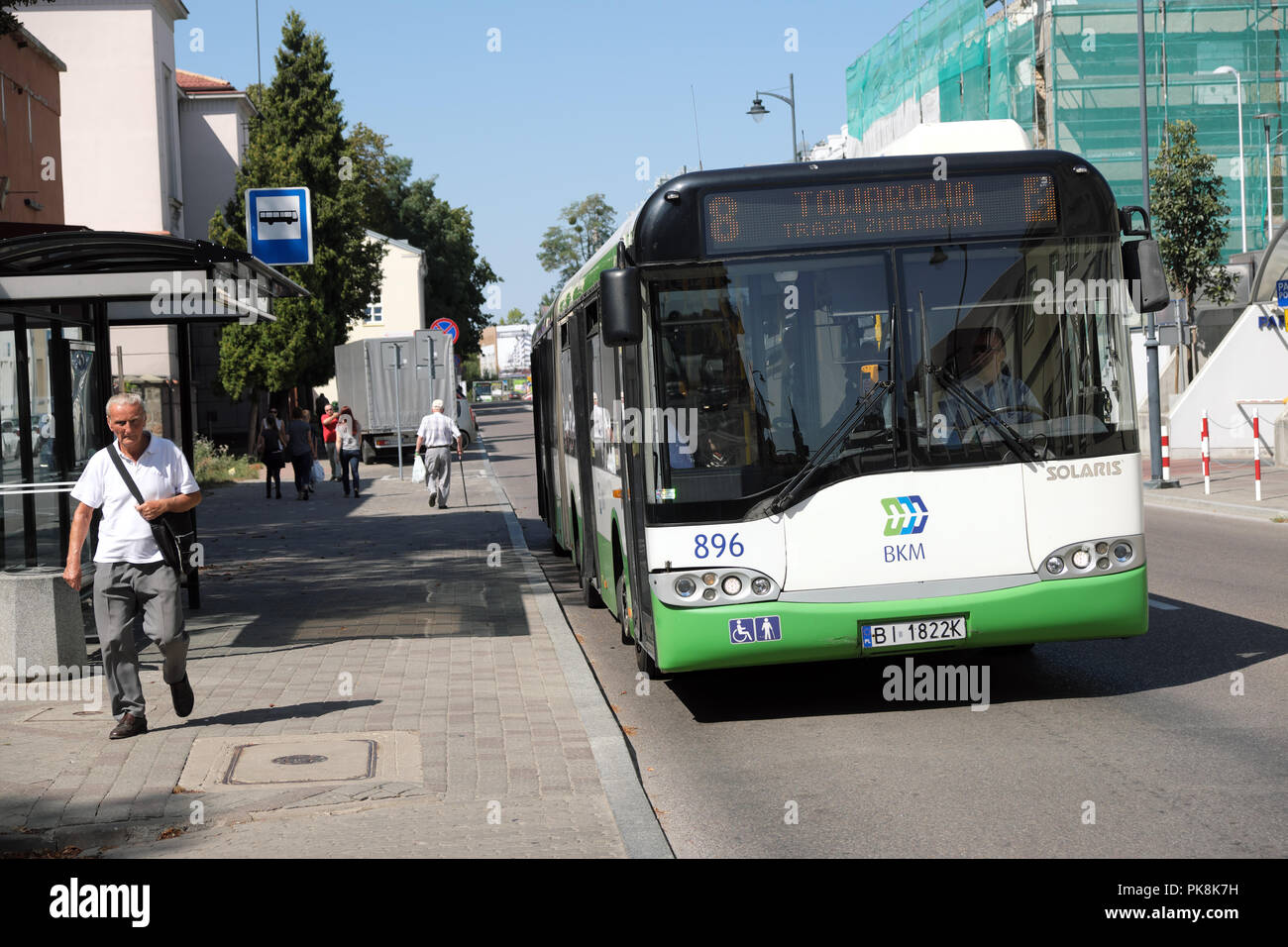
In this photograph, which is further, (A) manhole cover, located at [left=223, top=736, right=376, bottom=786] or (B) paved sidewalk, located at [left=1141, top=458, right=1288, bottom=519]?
(B) paved sidewalk, located at [left=1141, top=458, right=1288, bottom=519]

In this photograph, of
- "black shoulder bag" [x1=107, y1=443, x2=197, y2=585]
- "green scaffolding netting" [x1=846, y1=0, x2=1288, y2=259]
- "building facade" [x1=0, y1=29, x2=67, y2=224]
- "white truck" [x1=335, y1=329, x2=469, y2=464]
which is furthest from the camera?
"green scaffolding netting" [x1=846, y1=0, x2=1288, y2=259]

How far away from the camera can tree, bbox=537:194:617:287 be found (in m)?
125

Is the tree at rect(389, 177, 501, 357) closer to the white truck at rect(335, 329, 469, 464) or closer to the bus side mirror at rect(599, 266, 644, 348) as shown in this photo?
the white truck at rect(335, 329, 469, 464)

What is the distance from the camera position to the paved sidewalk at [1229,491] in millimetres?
19766

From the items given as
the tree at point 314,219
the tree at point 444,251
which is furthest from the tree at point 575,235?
the tree at point 314,219

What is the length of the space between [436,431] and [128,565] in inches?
709

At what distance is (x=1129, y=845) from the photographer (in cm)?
557

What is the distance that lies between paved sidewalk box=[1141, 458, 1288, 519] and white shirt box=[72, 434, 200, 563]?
12.8 metres

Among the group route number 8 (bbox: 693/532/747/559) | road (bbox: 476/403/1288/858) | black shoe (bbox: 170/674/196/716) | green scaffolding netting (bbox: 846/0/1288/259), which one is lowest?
road (bbox: 476/403/1288/858)

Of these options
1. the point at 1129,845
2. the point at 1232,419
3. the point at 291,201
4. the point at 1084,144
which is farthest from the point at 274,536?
the point at 1084,144

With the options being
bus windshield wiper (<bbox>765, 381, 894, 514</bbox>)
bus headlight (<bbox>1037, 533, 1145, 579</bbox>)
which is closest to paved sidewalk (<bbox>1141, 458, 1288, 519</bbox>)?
bus headlight (<bbox>1037, 533, 1145, 579</bbox>)

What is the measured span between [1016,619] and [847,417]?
1413mm

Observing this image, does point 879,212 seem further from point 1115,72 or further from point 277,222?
point 1115,72

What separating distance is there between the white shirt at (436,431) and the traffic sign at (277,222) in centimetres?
1106
